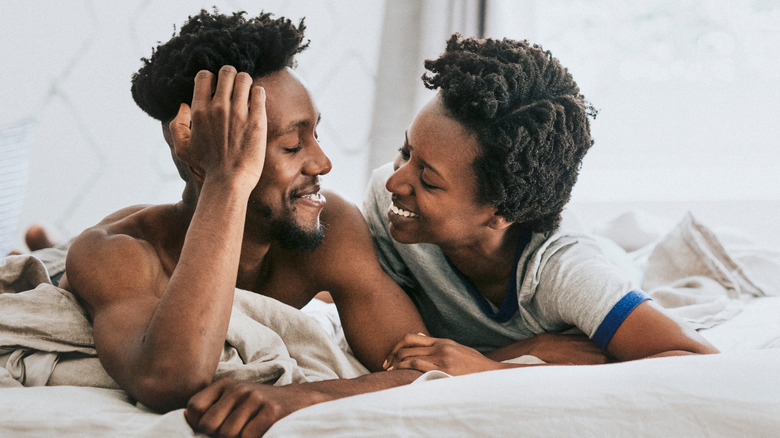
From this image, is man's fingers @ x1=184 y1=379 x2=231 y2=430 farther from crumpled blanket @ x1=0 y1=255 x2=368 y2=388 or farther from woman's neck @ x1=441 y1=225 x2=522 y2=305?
woman's neck @ x1=441 y1=225 x2=522 y2=305

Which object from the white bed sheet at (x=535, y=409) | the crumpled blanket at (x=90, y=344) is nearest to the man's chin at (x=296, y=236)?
the crumpled blanket at (x=90, y=344)

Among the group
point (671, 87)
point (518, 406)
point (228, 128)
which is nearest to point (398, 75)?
point (671, 87)

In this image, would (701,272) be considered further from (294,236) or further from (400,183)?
(294,236)

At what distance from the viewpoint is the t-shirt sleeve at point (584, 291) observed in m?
1.09

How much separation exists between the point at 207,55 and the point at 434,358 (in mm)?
629

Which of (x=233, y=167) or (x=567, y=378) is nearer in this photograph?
(x=567, y=378)

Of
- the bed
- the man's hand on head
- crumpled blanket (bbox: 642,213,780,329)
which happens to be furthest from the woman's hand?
crumpled blanket (bbox: 642,213,780,329)

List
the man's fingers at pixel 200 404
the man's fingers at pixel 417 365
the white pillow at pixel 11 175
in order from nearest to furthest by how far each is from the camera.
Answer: the man's fingers at pixel 200 404, the man's fingers at pixel 417 365, the white pillow at pixel 11 175

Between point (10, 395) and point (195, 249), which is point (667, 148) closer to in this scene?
point (195, 249)

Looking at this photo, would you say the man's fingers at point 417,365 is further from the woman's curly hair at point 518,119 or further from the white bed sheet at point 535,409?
the woman's curly hair at point 518,119

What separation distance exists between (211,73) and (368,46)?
1814 millimetres

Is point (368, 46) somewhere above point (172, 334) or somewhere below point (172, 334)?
above

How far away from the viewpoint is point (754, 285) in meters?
1.59

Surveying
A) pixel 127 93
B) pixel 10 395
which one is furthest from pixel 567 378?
pixel 127 93
